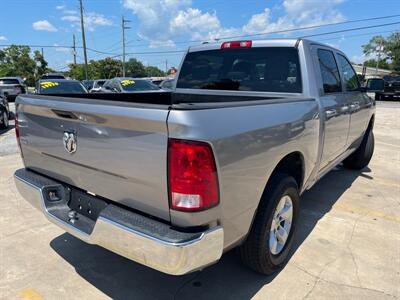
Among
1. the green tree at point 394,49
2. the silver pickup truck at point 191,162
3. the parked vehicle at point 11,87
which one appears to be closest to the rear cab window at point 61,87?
the silver pickup truck at point 191,162

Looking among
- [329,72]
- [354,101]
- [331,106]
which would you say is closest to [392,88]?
[354,101]

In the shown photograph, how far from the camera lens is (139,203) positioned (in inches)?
91.0

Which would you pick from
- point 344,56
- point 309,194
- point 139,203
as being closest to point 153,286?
point 139,203

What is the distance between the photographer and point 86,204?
274 centimetres

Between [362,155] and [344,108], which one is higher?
[344,108]

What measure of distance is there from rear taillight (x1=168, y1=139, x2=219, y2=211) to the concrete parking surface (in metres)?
1.11

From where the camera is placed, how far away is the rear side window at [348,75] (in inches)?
193

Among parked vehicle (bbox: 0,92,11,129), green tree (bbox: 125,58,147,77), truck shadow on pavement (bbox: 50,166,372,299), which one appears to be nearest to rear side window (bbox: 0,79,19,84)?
parked vehicle (bbox: 0,92,11,129)

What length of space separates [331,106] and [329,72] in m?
0.57

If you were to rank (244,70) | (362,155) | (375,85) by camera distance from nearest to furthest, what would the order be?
(244,70) < (375,85) < (362,155)

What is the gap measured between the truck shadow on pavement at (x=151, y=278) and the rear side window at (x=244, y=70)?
1.67 m

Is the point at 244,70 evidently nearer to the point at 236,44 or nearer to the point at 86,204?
the point at 236,44

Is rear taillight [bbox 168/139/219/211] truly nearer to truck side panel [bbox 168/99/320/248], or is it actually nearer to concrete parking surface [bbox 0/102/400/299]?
truck side panel [bbox 168/99/320/248]

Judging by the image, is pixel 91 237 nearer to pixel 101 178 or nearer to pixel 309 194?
pixel 101 178
